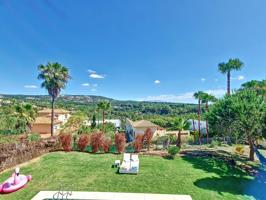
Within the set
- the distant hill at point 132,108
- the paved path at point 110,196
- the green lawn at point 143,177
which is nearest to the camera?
the paved path at point 110,196

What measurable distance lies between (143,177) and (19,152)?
29.4ft

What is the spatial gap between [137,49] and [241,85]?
19.2 meters

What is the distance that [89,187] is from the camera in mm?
11023

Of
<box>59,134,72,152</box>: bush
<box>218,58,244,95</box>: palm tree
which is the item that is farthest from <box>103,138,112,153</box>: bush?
<box>218,58,244,95</box>: palm tree

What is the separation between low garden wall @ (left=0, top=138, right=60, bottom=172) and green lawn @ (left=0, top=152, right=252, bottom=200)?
100 cm

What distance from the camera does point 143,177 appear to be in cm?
1234

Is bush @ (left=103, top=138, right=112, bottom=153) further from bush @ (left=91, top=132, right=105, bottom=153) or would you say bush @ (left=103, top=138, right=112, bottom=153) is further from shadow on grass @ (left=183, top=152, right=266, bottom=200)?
shadow on grass @ (left=183, top=152, right=266, bottom=200)

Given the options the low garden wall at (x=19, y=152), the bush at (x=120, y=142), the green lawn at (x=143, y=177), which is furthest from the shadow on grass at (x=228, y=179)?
the low garden wall at (x=19, y=152)

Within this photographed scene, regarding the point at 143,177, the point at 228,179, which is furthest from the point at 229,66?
the point at 143,177

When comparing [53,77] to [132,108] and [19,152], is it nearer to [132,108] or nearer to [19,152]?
[19,152]

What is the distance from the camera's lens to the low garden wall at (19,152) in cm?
1462

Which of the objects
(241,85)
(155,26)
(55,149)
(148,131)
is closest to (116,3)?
(155,26)

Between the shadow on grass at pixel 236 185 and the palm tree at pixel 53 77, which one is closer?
the shadow on grass at pixel 236 185

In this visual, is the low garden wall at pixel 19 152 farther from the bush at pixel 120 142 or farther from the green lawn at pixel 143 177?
the bush at pixel 120 142
